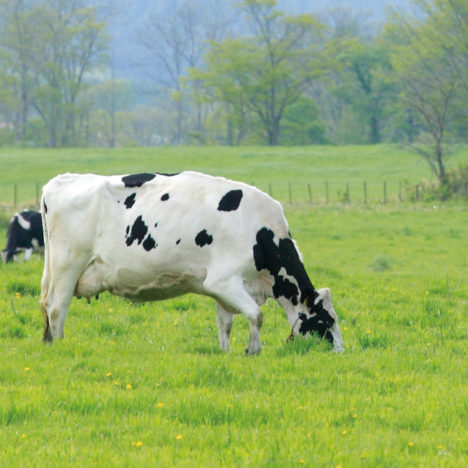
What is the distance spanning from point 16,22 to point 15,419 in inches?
3624

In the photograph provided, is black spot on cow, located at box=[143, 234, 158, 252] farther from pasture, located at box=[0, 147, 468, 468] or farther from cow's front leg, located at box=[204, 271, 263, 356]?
pasture, located at box=[0, 147, 468, 468]

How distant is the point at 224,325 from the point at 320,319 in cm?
112

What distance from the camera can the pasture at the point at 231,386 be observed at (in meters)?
5.82

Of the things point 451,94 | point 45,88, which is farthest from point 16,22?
point 451,94

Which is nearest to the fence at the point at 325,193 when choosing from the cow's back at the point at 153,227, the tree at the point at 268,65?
the cow's back at the point at 153,227

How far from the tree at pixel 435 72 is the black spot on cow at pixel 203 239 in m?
37.5

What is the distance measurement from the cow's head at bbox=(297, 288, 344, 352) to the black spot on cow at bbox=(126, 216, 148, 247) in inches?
79.1

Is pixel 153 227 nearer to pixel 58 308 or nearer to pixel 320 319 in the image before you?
pixel 58 308

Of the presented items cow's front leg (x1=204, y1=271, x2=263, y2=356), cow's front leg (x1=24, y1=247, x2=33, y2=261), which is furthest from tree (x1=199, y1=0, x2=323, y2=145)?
cow's front leg (x1=204, y1=271, x2=263, y2=356)

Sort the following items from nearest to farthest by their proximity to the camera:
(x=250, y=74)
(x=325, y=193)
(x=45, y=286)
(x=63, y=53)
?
(x=45, y=286) → (x=325, y=193) → (x=250, y=74) → (x=63, y=53)

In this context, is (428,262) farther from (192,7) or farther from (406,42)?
(192,7)

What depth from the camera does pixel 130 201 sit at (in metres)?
9.66

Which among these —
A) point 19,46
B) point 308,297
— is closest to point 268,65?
point 19,46

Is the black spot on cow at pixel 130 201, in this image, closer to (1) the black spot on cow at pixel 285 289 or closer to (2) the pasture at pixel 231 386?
(2) the pasture at pixel 231 386
